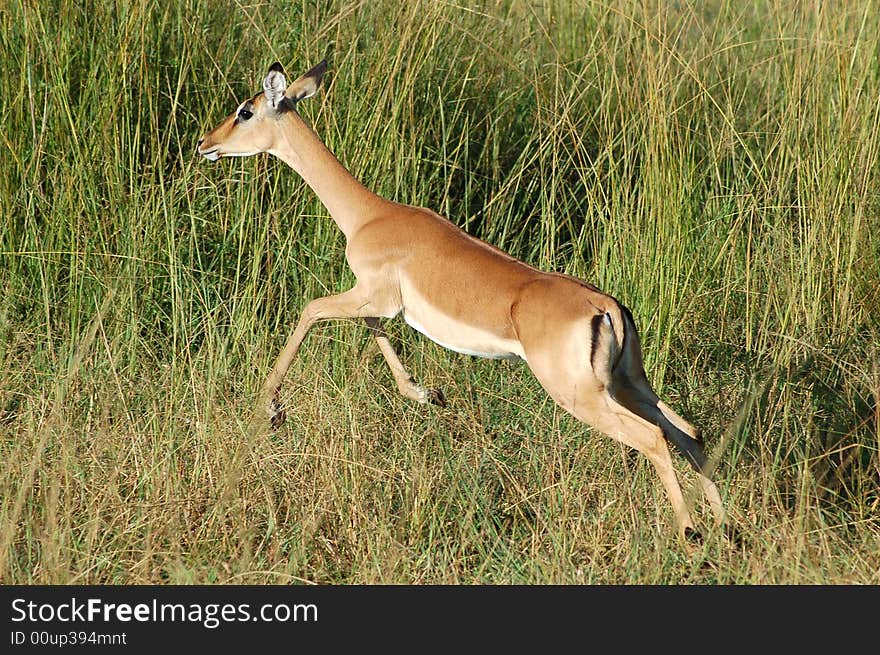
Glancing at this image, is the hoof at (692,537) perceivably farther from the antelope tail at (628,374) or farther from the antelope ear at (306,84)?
the antelope ear at (306,84)

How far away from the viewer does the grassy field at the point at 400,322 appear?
383 cm

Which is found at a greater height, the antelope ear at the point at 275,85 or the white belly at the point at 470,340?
the antelope ear at the point at 275,85

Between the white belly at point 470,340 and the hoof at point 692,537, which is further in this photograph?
the white belly at point 470,340

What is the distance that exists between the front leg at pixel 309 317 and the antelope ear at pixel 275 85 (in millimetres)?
824

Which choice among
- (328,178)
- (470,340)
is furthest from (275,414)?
(328,178)

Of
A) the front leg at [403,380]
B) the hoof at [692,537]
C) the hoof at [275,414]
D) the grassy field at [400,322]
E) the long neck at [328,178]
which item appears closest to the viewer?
the hoof at [692,537]

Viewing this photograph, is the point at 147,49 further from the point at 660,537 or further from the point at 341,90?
the point at 660,537

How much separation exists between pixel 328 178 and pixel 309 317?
0.59 meters

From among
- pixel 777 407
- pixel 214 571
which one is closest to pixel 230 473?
pixel 214 571

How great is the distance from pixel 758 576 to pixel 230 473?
166 centimetres

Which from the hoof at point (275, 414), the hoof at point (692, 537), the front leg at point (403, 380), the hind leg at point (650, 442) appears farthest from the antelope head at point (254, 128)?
the hoof at point (692, 537)

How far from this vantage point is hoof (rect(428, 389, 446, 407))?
4562 millimetres

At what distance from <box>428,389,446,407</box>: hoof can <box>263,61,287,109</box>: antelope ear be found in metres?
1.24

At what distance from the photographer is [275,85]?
4.66 meters
